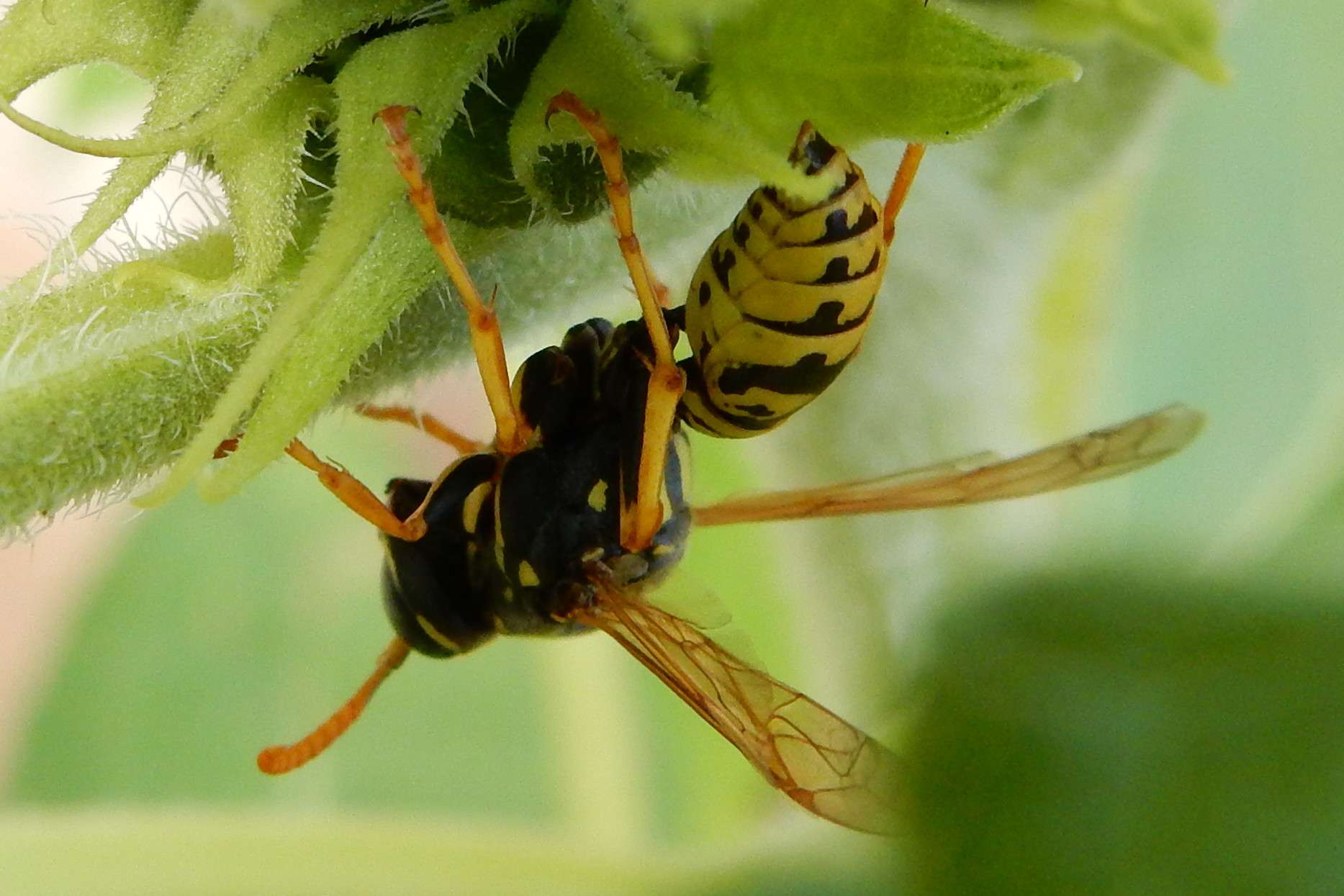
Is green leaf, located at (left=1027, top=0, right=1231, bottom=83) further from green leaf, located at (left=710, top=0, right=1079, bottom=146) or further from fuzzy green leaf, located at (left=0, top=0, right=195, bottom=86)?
fuzzy green leaf, located at (left=0, top=0, right=195, bottom=86)

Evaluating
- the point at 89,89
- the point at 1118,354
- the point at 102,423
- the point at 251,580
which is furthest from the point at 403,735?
the point at 102,423

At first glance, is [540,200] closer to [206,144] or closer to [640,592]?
[206,144]

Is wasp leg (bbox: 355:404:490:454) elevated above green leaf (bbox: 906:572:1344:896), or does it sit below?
above

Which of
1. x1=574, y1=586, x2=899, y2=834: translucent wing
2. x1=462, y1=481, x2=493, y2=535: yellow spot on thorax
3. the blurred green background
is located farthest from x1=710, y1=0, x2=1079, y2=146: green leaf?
x1=462, y1=481, x2=493, y2=535: yellow spot on thorax

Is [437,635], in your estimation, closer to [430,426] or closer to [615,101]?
[430,426]

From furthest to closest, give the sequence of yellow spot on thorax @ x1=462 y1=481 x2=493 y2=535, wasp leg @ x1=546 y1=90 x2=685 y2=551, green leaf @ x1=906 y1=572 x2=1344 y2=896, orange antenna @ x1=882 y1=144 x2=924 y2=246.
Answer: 1. yellow spot on thorax @ x1=462 y1=481 x2=493 y2=535
2. orange antenna @ x1=882 y1=144 x2=924 y2=246
3. wasp leg @ x1=546 y1=90 x2=685 y2=551
4. green leaf @ x1=906 y1=572 x2=1344 y2=896

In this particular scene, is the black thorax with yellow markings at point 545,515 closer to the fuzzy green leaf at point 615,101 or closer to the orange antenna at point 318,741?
the orange antenna at point 318,741

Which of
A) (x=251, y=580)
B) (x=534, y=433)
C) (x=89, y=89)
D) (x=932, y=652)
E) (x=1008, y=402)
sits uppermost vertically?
(x=89, y=89)
